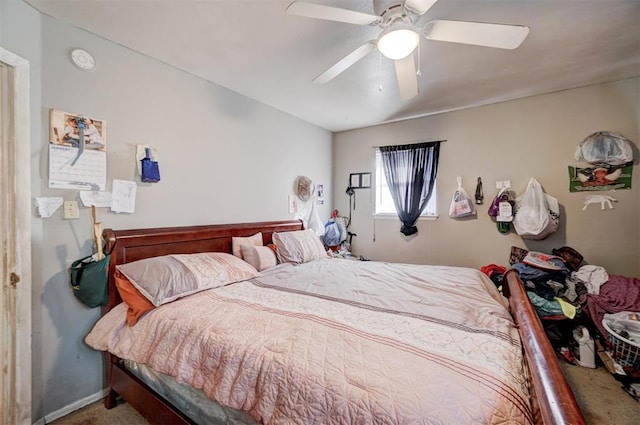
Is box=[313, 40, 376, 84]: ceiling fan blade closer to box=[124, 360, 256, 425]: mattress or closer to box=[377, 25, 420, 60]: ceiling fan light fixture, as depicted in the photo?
box=[377, 25, 420, 60]: ceiling fan light fixture

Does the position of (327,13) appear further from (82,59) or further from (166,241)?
(166,241)

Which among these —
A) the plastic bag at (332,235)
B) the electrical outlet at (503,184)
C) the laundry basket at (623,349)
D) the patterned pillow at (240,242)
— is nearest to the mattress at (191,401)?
the patterned pillow at (240,242)

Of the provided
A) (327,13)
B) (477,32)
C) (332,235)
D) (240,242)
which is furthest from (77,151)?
(332,235)

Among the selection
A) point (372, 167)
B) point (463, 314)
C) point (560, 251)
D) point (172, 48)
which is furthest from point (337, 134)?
point (463, 314)

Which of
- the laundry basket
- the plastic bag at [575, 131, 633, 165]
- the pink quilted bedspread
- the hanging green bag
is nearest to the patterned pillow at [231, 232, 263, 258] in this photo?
the pink quilted bedspread

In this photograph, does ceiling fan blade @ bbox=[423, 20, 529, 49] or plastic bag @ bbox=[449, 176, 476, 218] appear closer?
ceiling fan blade @ bbox=[423, 20, 529, 49]

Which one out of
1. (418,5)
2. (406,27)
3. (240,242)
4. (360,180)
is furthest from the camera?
(360,180)

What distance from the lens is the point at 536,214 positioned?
2.72 meters

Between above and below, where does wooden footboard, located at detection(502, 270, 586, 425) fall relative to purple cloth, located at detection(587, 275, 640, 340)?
above

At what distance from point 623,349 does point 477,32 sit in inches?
94.2

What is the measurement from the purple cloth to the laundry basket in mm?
70

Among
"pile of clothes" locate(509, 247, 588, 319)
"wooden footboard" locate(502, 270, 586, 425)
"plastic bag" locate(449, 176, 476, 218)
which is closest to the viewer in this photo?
"wooden footboard" locate(502, 270, 586, 425)

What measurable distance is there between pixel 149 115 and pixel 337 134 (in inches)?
108

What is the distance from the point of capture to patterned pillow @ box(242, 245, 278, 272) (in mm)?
2449
